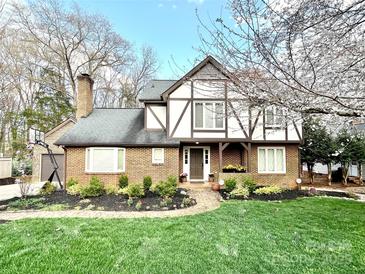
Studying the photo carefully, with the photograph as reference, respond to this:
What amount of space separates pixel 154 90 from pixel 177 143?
4.24 metres

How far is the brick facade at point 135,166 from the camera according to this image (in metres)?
13.2

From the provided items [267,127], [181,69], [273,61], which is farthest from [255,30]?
[267,127]

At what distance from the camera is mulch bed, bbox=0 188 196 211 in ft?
28.7

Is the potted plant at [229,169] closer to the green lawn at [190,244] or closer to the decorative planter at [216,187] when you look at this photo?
the decorative planter at [216,187]

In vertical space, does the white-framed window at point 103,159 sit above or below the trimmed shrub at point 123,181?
above

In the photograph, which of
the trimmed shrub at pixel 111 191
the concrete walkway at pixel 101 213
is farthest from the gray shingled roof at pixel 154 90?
the concrete walkway at pixel 101 213

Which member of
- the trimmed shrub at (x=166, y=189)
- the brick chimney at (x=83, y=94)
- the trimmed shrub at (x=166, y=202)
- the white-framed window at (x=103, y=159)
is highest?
the brick chimney at (x=83, y=94)

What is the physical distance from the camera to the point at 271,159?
14.3 m

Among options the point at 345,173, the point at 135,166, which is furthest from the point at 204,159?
the point at 345,173

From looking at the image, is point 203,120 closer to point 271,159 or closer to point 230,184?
point 230,184

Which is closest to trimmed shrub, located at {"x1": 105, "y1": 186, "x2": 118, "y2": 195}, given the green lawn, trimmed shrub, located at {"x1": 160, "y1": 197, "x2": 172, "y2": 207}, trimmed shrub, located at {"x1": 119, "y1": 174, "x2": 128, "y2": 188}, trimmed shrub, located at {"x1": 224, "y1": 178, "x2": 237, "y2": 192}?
trimmed shrub, located at {"x1": 119, "y1": 174, "x2": 128, "y2": 188}

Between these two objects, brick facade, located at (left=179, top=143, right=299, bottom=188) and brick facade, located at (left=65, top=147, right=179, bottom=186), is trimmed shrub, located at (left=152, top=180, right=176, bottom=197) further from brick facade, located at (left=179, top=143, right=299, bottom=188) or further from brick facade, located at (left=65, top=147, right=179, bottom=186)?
brick facade, located at (left=179, top=143, right=299, bottom=188)

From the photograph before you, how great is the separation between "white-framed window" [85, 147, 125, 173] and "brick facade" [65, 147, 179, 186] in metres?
0.22

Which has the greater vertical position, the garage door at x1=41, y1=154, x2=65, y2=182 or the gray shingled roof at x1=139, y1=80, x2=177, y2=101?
the gray shingled roof at x1=139, y1=80, x2=177, y2=101
